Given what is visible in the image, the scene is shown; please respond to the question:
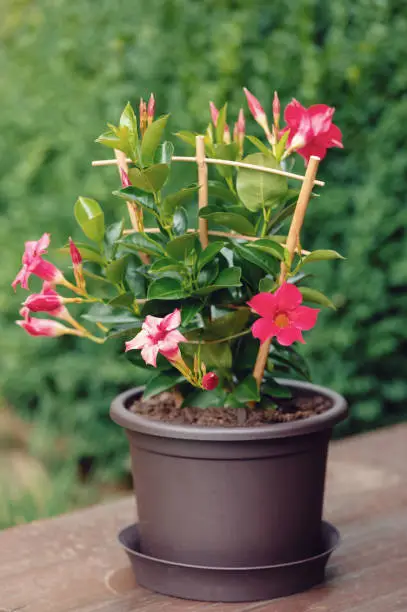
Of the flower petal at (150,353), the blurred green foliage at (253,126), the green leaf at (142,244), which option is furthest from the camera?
the blurred green foliage at (253,126)

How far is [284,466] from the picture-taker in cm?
116

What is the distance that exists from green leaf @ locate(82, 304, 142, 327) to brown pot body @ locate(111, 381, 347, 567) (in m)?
0.12

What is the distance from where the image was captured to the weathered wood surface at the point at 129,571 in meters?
1.18

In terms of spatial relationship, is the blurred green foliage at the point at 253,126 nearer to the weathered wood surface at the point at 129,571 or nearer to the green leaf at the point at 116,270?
the weathered wood surface at the point at 129,571

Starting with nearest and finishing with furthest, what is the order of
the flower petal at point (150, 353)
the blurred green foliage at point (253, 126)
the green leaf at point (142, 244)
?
the flower petal at point (150, 353) < the green leaf at point (142, 244) < the blurred green foliage at point (253, 126)

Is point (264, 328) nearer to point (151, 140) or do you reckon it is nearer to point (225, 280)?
point (225, 280)

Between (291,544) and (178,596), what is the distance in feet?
0.49

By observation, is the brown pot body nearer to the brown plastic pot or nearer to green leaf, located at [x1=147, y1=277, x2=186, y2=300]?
the brown plastic pot

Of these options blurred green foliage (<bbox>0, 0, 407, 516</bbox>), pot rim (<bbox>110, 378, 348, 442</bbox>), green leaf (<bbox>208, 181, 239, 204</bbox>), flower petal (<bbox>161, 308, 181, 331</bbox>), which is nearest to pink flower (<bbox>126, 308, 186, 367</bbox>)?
flower petal (<bbox>161, 308, 181, 331</bbox>)

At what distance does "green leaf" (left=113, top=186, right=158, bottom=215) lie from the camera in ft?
3.69

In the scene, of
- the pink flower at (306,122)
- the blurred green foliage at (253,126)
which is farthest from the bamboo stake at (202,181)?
the blurred green foliage at (253,126)

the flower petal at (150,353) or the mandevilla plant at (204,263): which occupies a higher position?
the mandevilla plant at (204,263)

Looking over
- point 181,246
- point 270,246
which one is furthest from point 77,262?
point 270,246

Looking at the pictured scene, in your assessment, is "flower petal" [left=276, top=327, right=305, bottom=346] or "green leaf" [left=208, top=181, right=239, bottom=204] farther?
"green leaf" [left=208, top=181, right=239, bottom=204]
